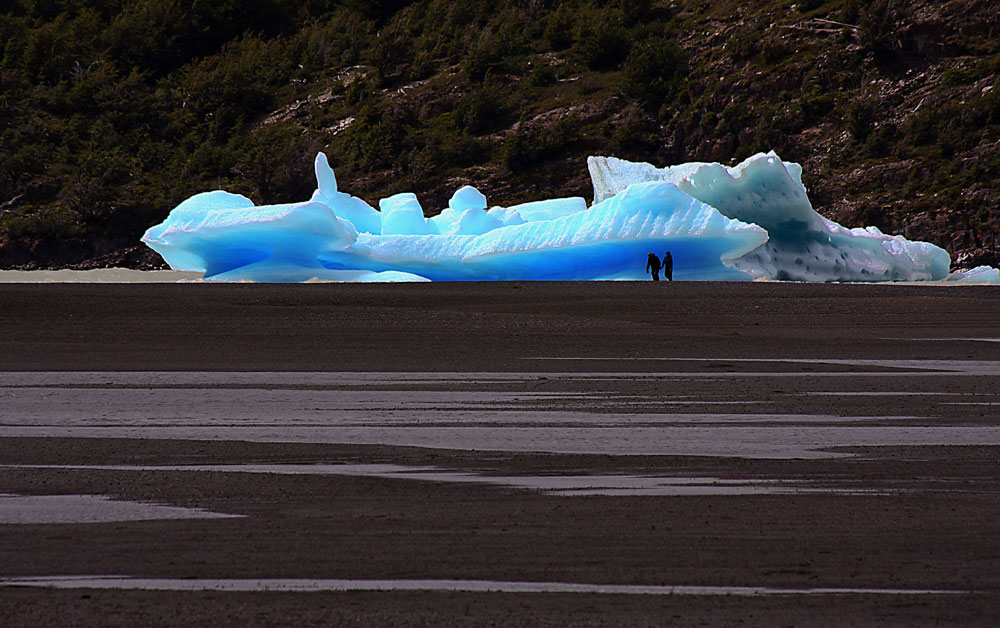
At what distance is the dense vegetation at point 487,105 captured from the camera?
38.7 metres

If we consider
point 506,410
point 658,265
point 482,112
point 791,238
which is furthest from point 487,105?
point 506,410

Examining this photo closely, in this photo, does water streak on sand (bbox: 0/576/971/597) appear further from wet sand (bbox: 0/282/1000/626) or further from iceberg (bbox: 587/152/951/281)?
iceberg (bbox: 587/152/951/281)

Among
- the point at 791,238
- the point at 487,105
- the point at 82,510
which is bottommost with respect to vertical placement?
the point at 791,238

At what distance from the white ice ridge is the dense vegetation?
10210mm

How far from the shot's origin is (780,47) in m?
43.8

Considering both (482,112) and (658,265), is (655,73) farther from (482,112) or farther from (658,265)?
(658,265)

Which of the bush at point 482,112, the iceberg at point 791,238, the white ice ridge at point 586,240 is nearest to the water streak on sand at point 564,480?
the white ice ridge at point 586,240

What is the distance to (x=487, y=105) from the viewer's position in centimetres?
4606

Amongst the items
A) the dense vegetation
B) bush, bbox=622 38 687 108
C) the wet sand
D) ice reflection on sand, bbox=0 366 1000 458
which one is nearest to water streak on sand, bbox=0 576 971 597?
the wet sand

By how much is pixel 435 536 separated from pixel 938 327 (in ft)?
33.2

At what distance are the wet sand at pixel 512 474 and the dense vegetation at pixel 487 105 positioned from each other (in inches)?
1047

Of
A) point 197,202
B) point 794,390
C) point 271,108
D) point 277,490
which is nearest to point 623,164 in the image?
point 197,202

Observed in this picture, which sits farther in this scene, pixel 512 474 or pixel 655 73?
pixel 655 73

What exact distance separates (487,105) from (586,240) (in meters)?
25.5
